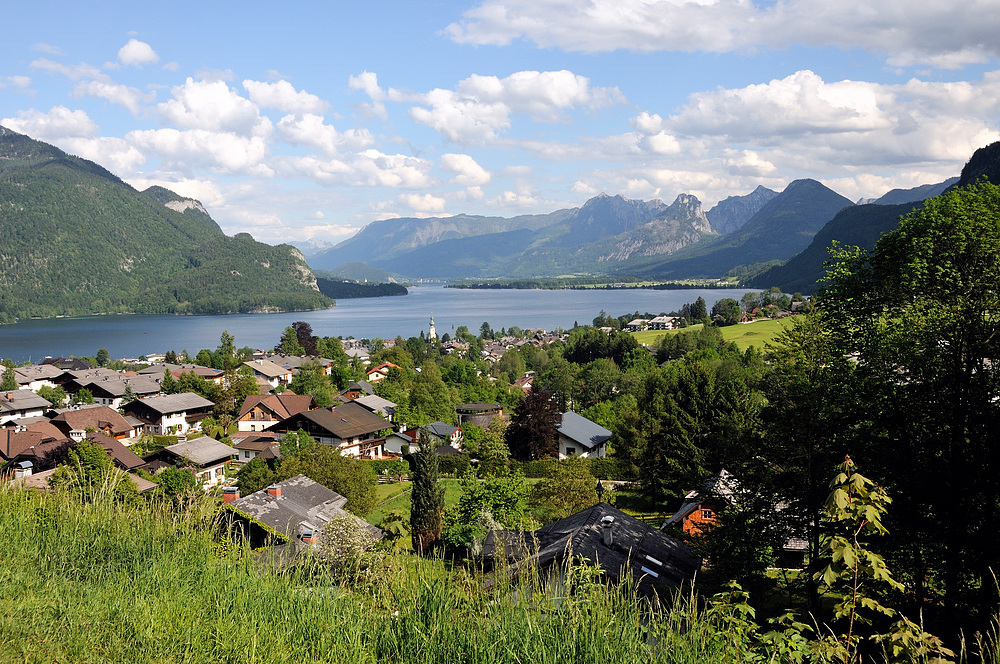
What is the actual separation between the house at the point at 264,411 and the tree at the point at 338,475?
19.0m

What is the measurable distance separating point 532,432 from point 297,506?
619 inches

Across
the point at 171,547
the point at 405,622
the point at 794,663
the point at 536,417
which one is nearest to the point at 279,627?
the point at 405,622

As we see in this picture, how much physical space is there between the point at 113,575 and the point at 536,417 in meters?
30.3

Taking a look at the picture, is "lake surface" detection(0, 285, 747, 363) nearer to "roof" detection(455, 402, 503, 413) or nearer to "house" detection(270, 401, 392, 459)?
"roof" detection(455, 402, 503, 413)

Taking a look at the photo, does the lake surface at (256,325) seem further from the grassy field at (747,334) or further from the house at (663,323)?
the grassy field at (747,334)

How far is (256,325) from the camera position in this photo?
144 meters

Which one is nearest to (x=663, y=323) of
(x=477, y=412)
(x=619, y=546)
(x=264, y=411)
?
(x=477, y=412)

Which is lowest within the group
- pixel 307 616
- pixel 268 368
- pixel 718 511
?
pixel 268 368

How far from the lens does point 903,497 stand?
822 centimetres

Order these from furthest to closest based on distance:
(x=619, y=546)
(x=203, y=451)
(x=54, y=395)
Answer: (x=54, y=395), (x=203, y=451), (x=619, y=546)

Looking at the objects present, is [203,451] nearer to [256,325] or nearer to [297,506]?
[297,506]

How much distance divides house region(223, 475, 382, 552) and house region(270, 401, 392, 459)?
14.9m

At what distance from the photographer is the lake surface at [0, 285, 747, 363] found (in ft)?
337

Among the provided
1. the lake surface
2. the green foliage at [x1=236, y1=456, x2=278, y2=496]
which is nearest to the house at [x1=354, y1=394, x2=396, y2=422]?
the green foliage at [x1=236, y1=456, x2=278, y2=496]
